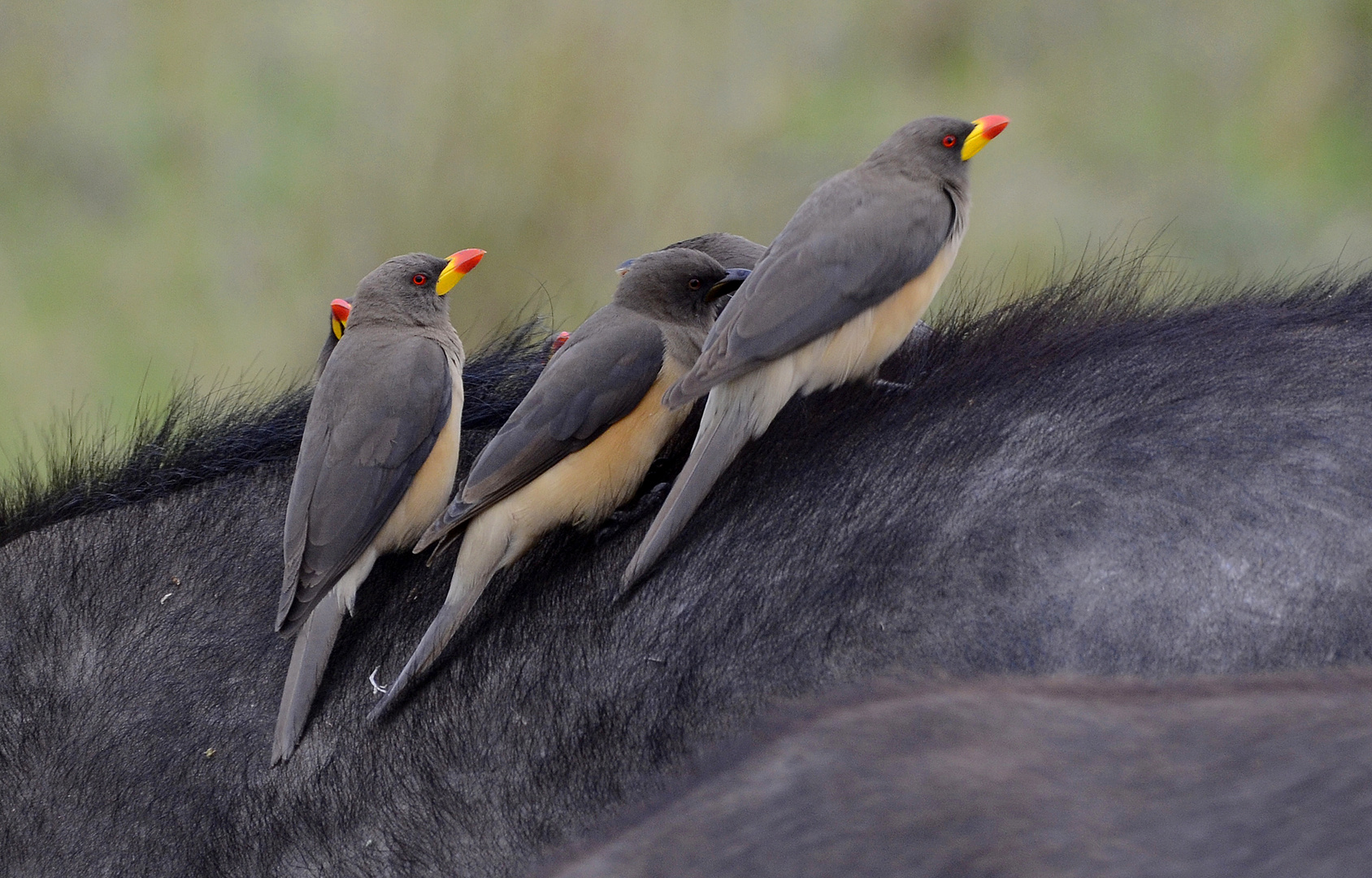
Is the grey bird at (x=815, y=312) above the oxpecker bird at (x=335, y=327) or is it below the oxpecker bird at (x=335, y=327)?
above

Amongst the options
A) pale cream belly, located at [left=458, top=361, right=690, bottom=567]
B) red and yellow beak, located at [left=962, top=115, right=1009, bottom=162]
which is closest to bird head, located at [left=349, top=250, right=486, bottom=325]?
pale cream belly, located at [left=458, top=361, right=690, bottom=567]

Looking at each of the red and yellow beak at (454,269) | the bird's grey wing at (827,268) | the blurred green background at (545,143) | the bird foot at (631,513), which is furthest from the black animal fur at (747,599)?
the blurred green background at (545,143)

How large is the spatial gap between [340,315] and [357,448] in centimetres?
35

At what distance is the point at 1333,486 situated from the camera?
151cm

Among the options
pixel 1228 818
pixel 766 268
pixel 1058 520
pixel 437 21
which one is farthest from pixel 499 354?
pixel 437 21

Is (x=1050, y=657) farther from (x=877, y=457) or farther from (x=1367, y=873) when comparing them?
(x=1367, y=873)

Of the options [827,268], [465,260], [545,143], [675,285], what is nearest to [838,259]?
[827,268]

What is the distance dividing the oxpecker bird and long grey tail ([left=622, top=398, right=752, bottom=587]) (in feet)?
2.02

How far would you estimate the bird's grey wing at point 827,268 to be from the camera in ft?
5.49

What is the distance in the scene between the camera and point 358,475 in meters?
1.74

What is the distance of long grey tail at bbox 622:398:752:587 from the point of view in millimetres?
1644

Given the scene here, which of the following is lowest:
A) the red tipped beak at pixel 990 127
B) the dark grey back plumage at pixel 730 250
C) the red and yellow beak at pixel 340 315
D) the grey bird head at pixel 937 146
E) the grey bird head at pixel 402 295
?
the red and yellow beak at pixel 340 315

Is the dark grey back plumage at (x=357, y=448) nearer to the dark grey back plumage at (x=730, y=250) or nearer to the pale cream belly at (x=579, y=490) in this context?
the pale cream belly at (x=579, y=490)

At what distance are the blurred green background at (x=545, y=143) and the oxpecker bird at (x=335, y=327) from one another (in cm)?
281
